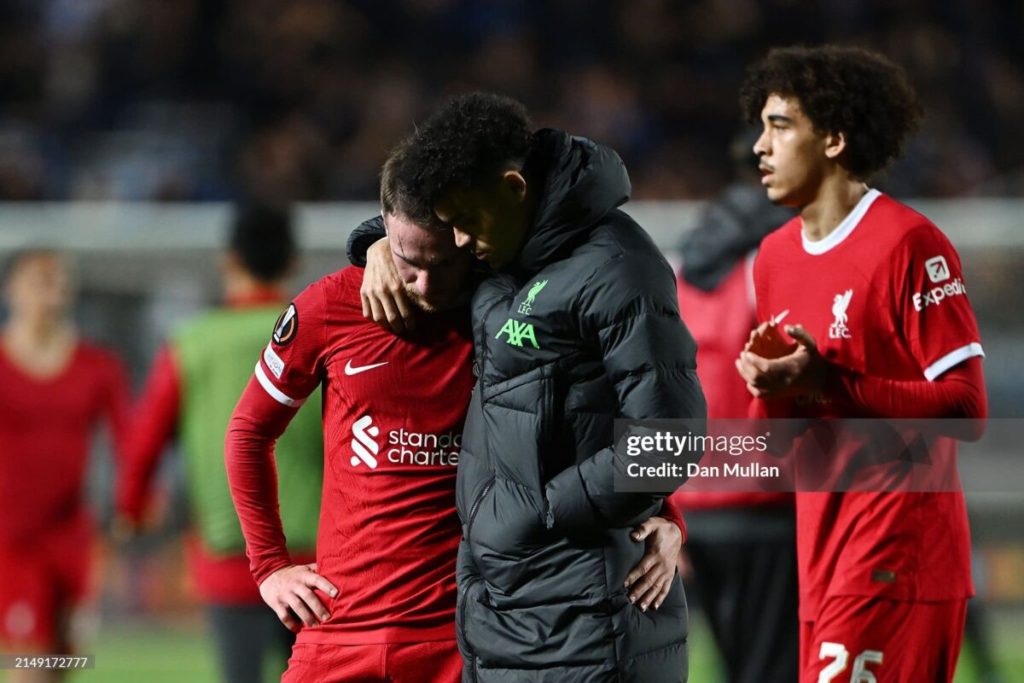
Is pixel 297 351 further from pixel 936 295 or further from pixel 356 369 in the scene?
pixel 936 295

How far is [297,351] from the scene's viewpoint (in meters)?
3.42

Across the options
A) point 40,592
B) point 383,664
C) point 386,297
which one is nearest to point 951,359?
point 386,297

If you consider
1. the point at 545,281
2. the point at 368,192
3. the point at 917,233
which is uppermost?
the point at 368,192

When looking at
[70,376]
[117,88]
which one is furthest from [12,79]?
[70,376]

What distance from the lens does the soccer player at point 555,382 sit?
3025 millimetres

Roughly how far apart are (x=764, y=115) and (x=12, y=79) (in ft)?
33.6

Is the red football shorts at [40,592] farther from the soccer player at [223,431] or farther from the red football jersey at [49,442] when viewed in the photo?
the soccer player at [223,431]

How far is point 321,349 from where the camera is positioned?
3443 millimetres

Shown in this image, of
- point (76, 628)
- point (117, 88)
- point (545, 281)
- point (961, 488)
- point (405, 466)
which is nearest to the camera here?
point (545, 281)

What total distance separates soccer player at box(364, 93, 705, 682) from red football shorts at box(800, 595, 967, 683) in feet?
2.09

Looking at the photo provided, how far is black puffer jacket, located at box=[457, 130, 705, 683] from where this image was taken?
301cm

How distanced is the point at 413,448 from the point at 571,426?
47 centimetres

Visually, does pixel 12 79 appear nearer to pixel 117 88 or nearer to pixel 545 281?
pixel 117 88

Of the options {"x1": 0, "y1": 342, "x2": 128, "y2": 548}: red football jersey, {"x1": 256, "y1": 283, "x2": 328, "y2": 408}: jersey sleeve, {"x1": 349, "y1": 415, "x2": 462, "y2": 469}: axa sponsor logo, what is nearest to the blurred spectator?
{"x1": 0, "y1": 342, "x2": 128, "y2": 548}: red football jersey
